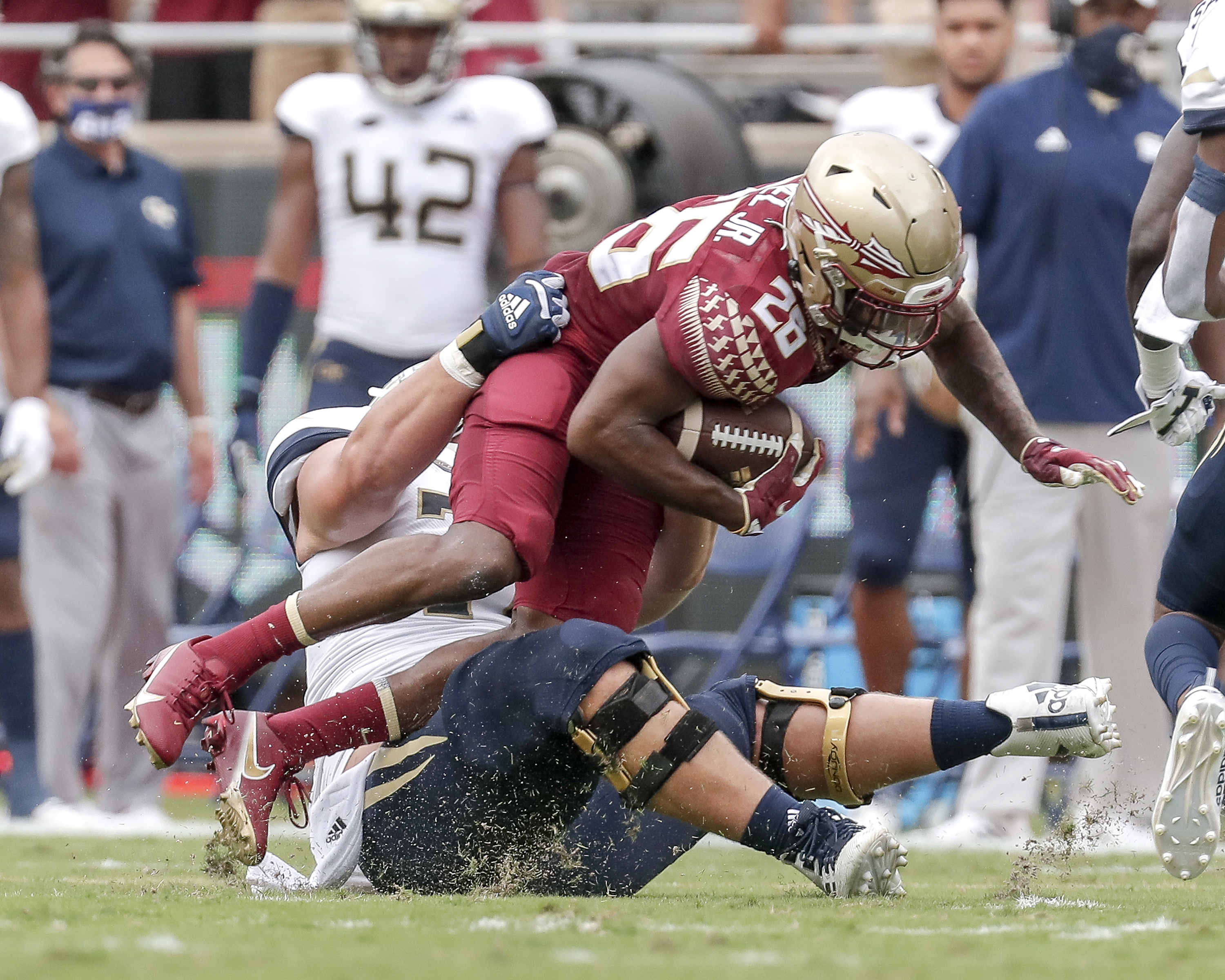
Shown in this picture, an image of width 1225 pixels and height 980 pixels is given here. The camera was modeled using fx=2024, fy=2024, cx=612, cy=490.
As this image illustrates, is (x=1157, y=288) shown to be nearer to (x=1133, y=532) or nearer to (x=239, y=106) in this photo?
(x=1133, y=532)

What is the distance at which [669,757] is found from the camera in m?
3.53

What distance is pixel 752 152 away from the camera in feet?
23.9

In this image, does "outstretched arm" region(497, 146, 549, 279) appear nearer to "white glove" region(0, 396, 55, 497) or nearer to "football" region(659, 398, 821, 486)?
"white glove" region(0, 396, 55, 497)

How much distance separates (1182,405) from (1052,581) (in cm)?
159

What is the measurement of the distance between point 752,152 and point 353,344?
6.12ft

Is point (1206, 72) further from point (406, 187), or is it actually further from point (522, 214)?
point (406, 187)

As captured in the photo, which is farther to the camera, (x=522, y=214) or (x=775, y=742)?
(x=522, y=214)

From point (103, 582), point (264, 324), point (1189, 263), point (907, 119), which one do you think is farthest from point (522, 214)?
point (1189, 263)

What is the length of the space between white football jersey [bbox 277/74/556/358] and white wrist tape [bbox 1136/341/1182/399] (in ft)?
8.45

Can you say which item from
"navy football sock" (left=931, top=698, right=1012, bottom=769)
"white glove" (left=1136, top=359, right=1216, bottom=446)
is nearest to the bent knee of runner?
"navy football sock" (left=931, top=698, right=1012, bottom=769)

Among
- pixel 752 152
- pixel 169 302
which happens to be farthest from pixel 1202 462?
pixel 169 302

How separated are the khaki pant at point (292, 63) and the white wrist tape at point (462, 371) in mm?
3626

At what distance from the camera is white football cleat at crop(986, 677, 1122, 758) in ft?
12.0

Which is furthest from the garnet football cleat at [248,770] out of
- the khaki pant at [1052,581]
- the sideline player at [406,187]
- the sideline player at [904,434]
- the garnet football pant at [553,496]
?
the sideline player at [904,434]
